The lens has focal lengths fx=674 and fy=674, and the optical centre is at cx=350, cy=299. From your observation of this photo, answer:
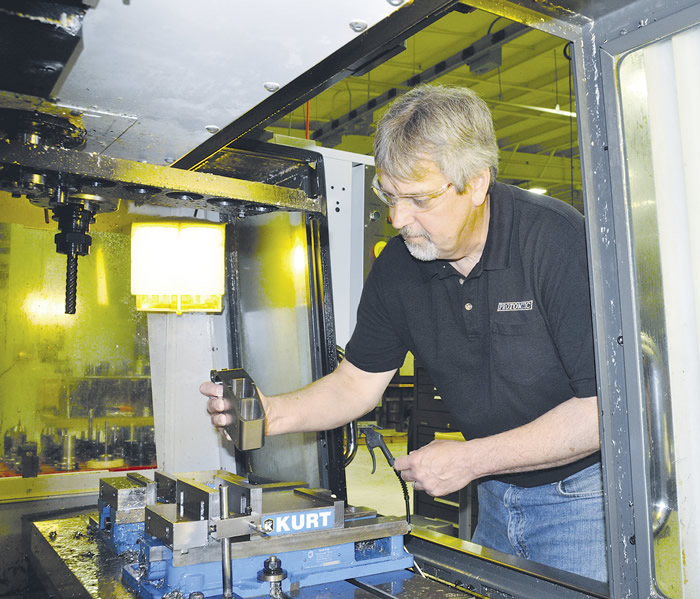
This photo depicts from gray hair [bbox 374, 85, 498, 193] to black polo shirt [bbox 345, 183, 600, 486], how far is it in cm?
11

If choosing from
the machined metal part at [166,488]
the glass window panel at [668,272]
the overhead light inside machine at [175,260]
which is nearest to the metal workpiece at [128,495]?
the machined metal part at [166,488]

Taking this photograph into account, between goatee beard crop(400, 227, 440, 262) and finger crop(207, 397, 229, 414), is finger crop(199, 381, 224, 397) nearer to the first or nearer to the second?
finger crop(207, 397, 229, 414)

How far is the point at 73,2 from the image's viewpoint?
718 millimetres

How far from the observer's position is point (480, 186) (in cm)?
120

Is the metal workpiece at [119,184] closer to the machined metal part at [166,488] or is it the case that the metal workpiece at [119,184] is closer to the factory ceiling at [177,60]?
the factory ceiling at [177,60]

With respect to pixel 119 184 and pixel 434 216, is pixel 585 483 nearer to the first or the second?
pixel 434 216

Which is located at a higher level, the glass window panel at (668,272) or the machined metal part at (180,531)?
the glass window panel at (668,272)

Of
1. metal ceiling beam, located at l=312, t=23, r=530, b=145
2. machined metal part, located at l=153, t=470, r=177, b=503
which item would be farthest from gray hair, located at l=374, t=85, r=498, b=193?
metal ceiling beam, located at l=312, t=23, r=530, b=145

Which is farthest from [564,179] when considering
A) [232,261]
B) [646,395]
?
[646,395]

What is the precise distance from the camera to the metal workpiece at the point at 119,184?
1.10 metres

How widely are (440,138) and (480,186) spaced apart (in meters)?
0.12

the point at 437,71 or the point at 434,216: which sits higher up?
the point at 437,71

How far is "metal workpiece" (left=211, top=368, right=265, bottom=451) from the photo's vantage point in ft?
3.42

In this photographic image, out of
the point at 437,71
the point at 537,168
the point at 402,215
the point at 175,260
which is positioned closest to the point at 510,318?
the point at 402,215
